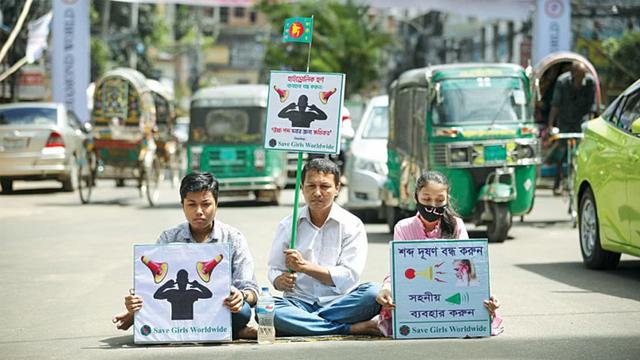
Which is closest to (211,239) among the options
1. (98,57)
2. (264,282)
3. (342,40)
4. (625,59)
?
(264,282)

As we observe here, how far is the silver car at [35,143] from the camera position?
27.2m

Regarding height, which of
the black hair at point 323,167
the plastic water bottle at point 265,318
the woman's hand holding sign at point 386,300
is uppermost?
the black hair at point 323,167

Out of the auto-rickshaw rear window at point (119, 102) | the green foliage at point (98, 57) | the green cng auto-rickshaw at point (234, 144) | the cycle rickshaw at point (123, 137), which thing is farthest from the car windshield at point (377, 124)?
the green foliage at point (98, 57)

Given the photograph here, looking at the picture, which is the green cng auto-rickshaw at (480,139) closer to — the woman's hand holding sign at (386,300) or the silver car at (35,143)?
the woman's hand holding sign at (386,300)

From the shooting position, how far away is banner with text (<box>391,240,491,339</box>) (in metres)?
8.45

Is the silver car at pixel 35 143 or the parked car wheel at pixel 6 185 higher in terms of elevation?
the silver car at pixel 35 143

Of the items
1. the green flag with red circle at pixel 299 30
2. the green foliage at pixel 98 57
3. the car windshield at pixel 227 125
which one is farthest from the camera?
the green foliage at pixel 98 57

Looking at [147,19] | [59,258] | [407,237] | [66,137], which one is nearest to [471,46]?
[147,19]

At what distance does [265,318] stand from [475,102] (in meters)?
8.65

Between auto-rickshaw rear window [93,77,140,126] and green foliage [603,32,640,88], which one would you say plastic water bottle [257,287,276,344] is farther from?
green foliage [603,32,640,88]

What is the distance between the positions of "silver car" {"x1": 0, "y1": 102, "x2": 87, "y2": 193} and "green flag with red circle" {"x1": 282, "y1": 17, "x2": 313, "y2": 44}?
18323mm

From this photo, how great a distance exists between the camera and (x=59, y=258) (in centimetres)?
1476

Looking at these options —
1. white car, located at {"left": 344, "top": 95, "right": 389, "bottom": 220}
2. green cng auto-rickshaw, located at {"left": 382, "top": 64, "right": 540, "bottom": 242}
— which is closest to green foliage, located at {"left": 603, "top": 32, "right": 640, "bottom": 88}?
white car, located at {"left": 344, "top": 95, "right": 389, "bottom": 220}

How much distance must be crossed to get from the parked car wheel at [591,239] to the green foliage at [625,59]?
1098 inches
